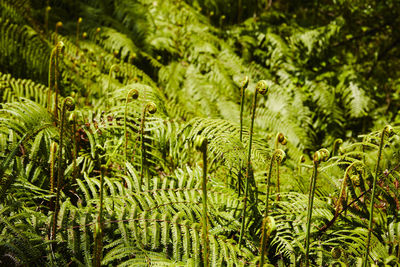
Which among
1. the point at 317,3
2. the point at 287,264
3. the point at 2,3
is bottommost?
the point at 287,264

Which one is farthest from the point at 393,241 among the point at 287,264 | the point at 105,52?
the point at 105,52

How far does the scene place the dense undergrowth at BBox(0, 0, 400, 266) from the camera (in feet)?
4.50

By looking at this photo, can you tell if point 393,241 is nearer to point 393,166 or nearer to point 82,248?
point 393,166

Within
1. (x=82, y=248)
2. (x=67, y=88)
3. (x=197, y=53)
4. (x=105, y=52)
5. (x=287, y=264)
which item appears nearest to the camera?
(x=82, y=248)

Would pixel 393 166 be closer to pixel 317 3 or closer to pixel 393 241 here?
pixel 393 241

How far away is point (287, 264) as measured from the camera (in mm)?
1580

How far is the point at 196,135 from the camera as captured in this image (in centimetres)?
194

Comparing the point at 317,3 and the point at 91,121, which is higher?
the point at 317,3

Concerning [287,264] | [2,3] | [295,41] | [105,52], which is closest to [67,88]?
[105,52]

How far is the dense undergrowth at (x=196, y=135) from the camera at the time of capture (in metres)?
1.37

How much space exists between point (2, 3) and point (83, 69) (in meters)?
1.05

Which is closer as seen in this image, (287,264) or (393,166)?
(287,264)

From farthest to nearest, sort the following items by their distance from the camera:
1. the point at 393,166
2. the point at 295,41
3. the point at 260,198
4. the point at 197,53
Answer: the point at 295,41, the point at 197,53, the point at 260,198, the point at 393,166

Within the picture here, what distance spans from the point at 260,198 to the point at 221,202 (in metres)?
0.37
